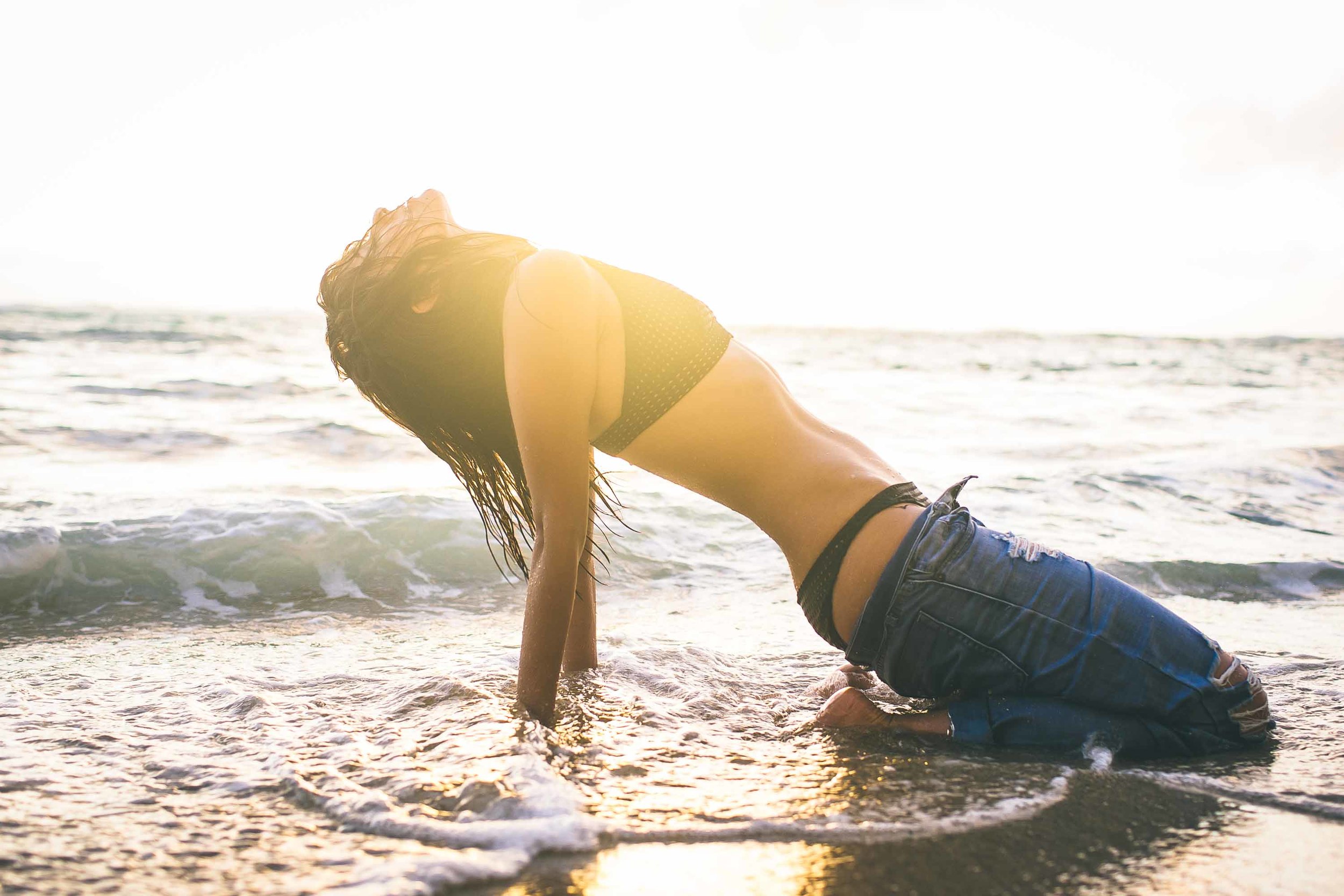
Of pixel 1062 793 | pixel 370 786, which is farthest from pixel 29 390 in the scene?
pixel 1062 793

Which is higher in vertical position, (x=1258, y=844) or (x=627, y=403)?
(x=627, y=403)

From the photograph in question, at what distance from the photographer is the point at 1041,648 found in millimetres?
2303

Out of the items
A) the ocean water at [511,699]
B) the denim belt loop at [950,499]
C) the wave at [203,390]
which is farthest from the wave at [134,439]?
the denim belt loop at [950,499]

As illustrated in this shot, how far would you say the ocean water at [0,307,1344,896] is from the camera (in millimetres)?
1905

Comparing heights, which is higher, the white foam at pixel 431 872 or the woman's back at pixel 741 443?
the woman's back at pixel 741 443

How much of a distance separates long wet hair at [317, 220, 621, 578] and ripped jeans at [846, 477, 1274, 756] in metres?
0.97

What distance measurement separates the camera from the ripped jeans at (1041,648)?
2.29 m

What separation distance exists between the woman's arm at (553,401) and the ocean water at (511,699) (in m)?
0.45

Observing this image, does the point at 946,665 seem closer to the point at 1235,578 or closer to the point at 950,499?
the point at 950,499

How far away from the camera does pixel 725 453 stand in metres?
2.41

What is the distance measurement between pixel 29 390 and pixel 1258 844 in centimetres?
1319

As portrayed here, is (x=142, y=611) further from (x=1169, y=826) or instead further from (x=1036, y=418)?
(x=1036, y=418)

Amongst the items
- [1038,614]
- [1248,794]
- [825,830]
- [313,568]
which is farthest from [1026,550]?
[313,568]

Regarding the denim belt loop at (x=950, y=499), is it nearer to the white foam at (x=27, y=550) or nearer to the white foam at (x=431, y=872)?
the white foam at (x=431, y=872)
